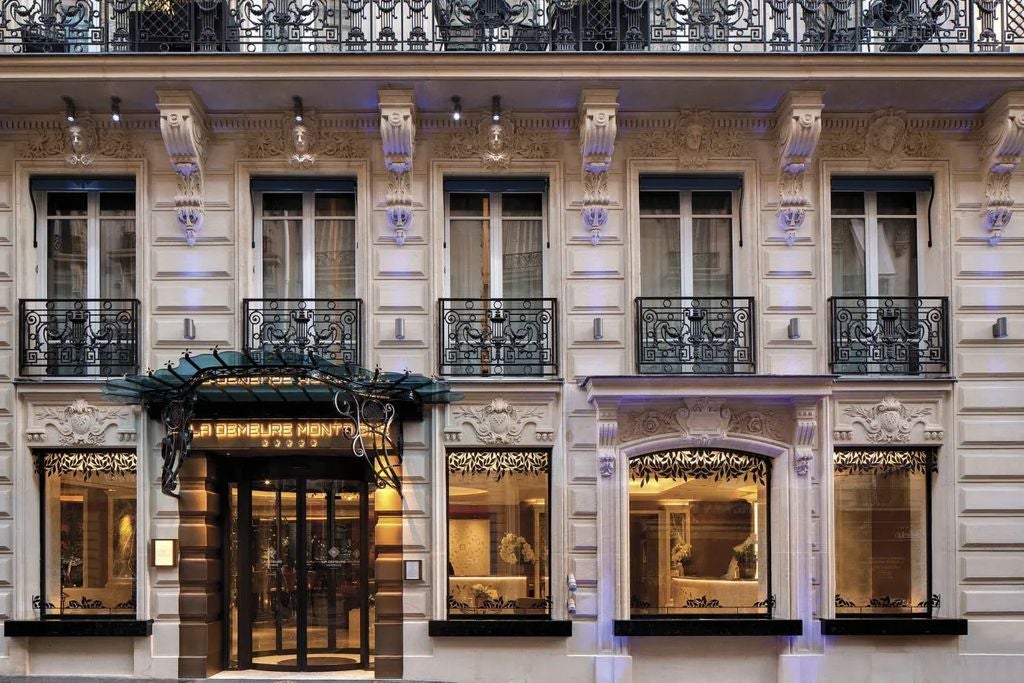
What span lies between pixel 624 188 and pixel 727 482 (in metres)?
3.97

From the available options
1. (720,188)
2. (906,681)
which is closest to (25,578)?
(720,188)

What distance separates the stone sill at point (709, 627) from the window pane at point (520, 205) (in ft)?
17.5

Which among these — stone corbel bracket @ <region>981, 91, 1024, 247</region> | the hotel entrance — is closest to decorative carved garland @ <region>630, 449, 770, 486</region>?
the hotel entrance

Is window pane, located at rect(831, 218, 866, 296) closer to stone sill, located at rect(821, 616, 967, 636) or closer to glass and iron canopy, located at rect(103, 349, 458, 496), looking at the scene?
stone sill, located at rect(821, 616, 967, 636)

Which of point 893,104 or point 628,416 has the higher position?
point 893,104

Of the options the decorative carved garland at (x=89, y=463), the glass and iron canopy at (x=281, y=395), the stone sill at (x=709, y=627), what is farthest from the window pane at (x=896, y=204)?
the decorative carved garland at (x=89, y=463)

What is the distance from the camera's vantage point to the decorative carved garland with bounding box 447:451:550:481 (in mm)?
14383

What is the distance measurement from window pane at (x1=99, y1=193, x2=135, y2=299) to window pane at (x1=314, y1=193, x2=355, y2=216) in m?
2.40

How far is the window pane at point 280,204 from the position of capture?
585 inches

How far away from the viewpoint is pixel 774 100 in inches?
562

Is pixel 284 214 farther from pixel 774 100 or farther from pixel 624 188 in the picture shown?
pixel 774 100

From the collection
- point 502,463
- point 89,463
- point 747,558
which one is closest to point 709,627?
point 747,558

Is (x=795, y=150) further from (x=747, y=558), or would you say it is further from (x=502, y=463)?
(x=502, y=463)

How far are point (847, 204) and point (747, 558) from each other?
4.81 metres
